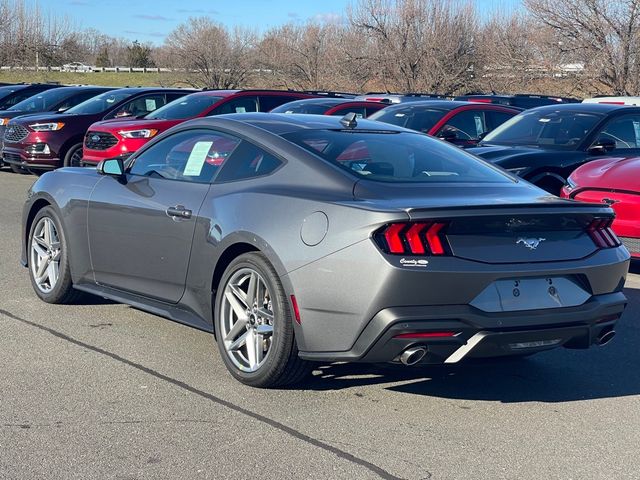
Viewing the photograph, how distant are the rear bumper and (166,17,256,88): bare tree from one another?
37320 mm

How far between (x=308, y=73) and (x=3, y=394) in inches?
1518

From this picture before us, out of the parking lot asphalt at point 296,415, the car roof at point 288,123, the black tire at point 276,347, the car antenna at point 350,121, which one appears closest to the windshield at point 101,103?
the parking lot asphalt at point 296,415

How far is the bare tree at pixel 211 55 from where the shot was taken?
43375 mm

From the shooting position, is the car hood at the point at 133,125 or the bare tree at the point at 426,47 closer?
the car hood at the point at 133,125

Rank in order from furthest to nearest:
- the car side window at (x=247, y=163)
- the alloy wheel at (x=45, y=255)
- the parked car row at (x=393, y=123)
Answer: the parked car row at (x=393, y=123) < the alloy wheel at (x=45, y=255) < the car side window at (x=247, y=163)

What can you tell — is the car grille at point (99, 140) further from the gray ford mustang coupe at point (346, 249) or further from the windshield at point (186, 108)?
the gray ford mustang coupe at point (346, 249)

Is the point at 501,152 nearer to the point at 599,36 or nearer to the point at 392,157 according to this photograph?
the point at 392,157

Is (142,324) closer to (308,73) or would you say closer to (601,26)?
Answer: (601,26)

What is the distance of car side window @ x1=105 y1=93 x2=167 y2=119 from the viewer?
1848cm

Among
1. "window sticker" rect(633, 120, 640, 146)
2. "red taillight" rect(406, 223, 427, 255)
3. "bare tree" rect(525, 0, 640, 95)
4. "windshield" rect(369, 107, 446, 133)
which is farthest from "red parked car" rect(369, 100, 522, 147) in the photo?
"bare tree" rect(525, 0, 640, 95)

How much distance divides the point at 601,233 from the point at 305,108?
10.8 m

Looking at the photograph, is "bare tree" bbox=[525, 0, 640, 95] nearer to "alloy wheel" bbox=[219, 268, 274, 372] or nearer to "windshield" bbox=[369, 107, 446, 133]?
"windshield" bbox=[369, 107, 446, 133]

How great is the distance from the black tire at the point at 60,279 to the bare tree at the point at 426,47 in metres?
30.3

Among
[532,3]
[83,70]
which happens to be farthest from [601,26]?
[83,70]
